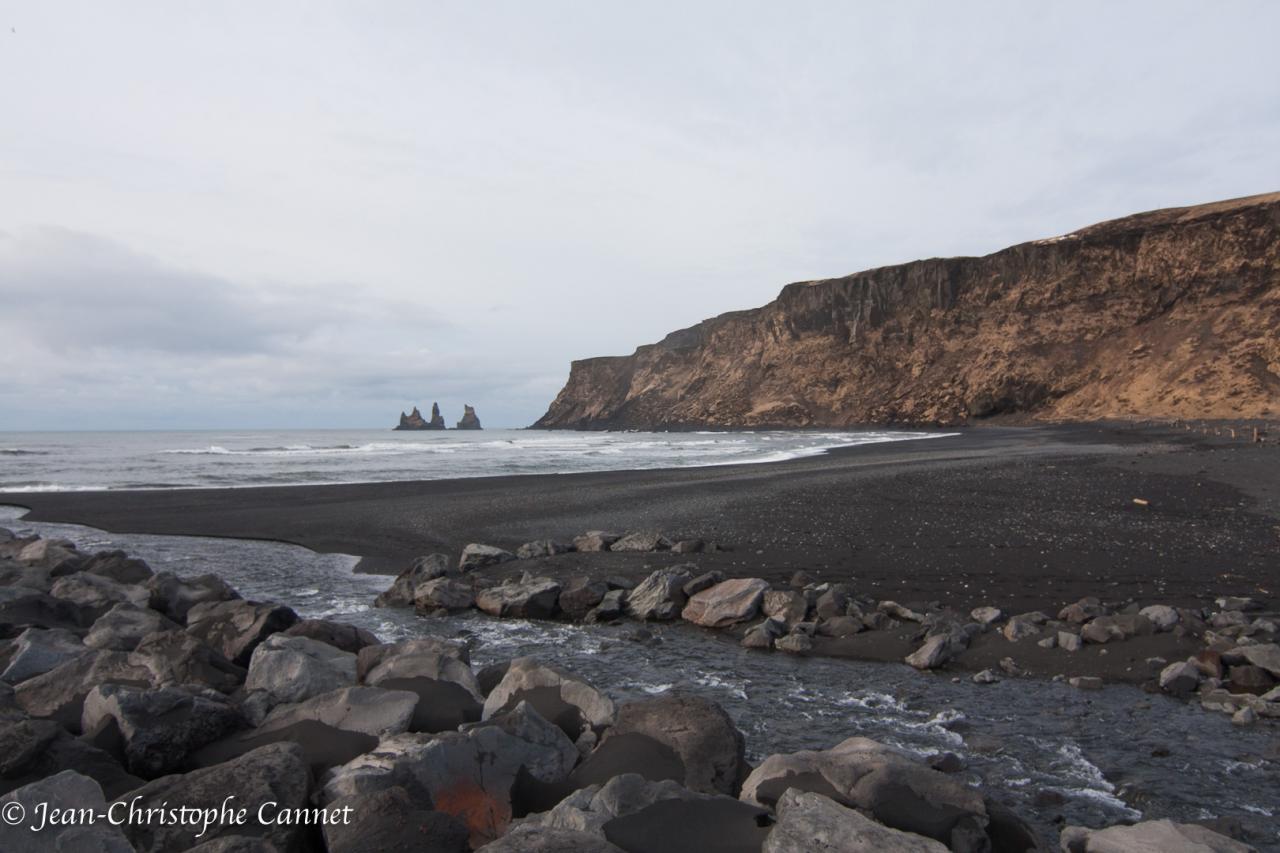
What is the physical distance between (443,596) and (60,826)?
7060 millimetres

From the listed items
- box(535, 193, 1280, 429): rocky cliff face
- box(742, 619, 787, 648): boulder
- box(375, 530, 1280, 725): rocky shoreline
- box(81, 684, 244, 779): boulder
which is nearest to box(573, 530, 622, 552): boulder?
box(375, 530, 1280, 725): rocky shoreline

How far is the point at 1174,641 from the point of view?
7.52 metres

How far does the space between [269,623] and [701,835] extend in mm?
6000

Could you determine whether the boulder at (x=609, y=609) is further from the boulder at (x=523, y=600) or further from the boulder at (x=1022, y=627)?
the boulder at (x=1022, y=627)

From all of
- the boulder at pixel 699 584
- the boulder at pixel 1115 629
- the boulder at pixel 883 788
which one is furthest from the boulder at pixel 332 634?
the boulder at pixel 1115 629

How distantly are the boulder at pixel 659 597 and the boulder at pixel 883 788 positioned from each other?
204 inches

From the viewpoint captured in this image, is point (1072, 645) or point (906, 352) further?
point (906, 352)

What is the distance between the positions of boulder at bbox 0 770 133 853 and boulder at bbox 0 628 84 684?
3211 mm

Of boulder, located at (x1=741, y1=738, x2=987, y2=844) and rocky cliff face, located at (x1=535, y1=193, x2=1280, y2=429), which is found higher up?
rocky cliff face, located at (x1=535, y1=193, x2=1280, y2=429)

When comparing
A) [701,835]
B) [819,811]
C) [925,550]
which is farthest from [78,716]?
[925,550]

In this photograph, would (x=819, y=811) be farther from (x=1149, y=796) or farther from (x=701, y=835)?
(x=1149, y=796)

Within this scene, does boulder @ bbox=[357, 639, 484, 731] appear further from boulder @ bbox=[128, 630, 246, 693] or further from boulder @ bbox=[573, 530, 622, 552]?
boulder @ bbox=[573, 530, 622, 552]

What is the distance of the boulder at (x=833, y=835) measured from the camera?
333 cm

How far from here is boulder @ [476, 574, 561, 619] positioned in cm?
1013
